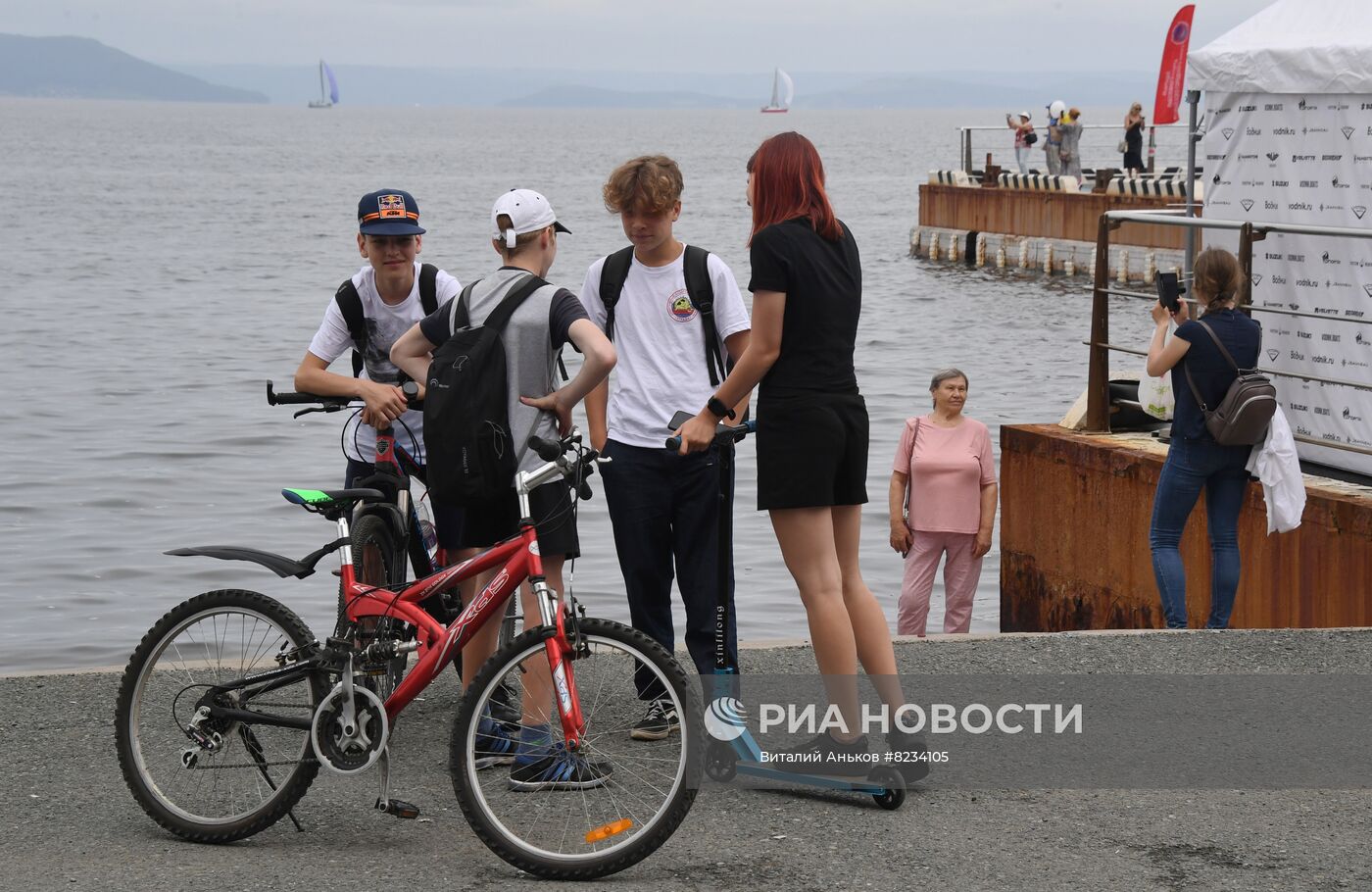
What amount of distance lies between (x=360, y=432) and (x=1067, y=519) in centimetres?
451

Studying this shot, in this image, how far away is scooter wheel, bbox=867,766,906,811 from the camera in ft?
16.5

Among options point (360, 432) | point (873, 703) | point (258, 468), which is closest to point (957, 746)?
point (873, 703)

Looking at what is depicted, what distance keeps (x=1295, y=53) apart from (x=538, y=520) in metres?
5.69

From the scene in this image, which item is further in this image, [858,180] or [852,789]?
[858,180]

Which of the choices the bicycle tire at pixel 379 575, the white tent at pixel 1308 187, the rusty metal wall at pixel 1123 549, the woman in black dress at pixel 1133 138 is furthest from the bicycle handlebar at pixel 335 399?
the woman in black dress at pixel 1133 138

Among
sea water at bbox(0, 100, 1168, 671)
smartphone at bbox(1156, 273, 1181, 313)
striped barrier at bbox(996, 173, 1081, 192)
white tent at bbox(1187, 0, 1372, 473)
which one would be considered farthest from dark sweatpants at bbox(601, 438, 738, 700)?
striped barrier at bbox(996, 173, 1081, 192)

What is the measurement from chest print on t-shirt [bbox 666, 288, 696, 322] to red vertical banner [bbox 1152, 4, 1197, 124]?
24.6 metres

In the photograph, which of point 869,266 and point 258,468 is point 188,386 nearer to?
point 258,468

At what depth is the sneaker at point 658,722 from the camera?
4.63 m

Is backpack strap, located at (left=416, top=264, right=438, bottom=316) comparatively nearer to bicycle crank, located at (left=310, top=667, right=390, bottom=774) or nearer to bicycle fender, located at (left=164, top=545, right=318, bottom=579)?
bicycle fender, located at (left=164, top=545, right=318, bottom=579)

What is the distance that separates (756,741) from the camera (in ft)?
19.0

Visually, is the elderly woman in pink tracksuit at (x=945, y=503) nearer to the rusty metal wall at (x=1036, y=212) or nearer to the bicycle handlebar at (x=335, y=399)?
the bicycle handlebar at (x=335, y=399)

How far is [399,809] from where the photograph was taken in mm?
4930

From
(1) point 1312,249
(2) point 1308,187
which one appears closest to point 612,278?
(1) point 1312,249
